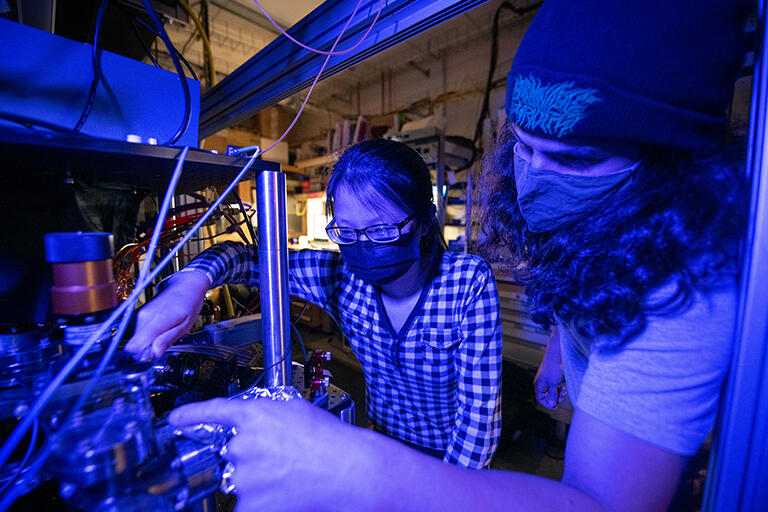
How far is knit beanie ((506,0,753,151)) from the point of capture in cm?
37

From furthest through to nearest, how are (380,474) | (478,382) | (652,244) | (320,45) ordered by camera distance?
(478,382) < (320,45) < (652,244) < (380,474)

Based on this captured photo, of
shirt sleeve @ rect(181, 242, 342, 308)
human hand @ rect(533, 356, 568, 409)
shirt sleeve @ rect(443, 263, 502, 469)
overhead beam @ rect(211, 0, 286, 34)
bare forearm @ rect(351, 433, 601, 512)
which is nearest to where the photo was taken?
bare forearm @ rect(351, 433, 601, 512)

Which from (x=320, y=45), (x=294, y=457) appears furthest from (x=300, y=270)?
(x=294, y=457)

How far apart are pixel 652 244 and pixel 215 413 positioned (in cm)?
64

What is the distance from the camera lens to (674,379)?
0.37 meters

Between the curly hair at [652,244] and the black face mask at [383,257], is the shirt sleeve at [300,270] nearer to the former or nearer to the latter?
the black face mask at [383,257]

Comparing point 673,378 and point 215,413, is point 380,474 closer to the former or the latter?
point 215,413

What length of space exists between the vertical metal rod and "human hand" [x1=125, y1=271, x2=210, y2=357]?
165 millimetres

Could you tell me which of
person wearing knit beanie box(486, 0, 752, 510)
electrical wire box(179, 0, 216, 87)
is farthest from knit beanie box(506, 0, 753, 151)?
electrical wire box(179, 0, 216, 87)

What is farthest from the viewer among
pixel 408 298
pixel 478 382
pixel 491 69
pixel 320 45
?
pixel 491 69

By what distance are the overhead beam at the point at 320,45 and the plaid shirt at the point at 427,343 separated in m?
0.49

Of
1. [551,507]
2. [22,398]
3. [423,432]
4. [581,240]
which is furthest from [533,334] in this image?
[22,398]

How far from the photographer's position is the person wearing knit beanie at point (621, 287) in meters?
0.32

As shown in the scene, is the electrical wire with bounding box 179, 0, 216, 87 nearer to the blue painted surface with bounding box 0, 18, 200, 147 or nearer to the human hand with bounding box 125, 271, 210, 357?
the blue painted surface with bounding box 0, 18, 200, 147
